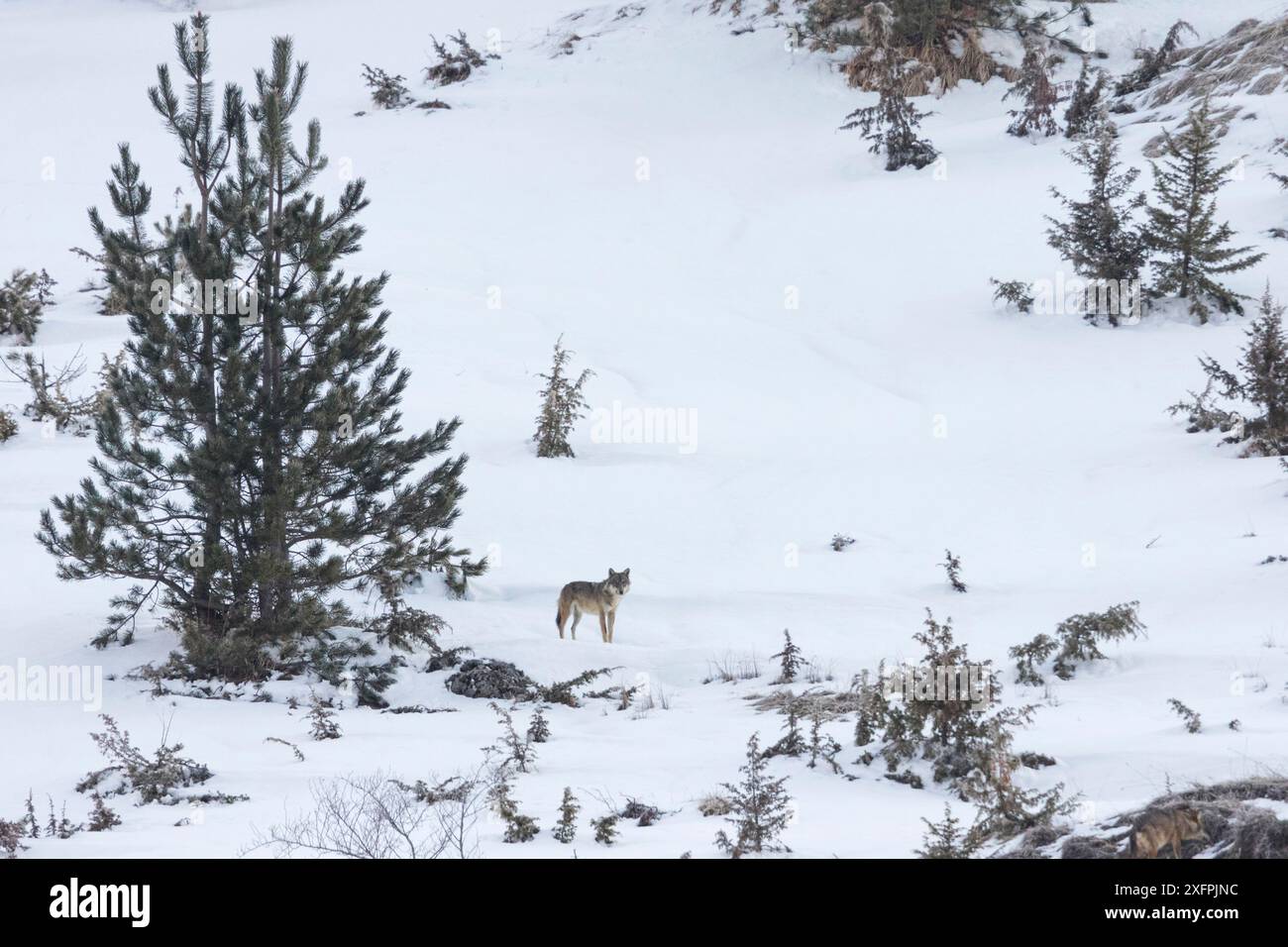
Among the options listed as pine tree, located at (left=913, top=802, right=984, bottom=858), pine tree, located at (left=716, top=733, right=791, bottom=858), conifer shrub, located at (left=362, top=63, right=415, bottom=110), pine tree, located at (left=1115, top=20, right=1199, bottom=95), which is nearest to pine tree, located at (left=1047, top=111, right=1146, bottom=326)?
pine tree, located at (left=1115, top=20, right=1199, bottom=95)

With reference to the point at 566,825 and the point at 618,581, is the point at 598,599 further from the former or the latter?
the point at 566,825

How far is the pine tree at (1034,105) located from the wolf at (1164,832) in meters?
25.1

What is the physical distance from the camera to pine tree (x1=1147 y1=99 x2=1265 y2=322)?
1758 centimetres

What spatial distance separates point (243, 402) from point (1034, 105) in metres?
22.7

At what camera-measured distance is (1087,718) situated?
7160mm

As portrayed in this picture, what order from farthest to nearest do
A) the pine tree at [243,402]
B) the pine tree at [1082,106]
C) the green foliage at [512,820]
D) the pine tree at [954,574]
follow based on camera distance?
the pine tree at [1082,106] → the pine tree at [954,574] → the pine tree at [243,402] → the green foliage at [512,820]

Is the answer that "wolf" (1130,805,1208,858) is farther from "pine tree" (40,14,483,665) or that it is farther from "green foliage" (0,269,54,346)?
"green foliage" (0,269,54,346)

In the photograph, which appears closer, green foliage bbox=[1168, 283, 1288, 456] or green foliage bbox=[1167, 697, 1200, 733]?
green foliage bbox=[1167, 697, 1200, 733]

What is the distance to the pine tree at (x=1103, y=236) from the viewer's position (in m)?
18.3

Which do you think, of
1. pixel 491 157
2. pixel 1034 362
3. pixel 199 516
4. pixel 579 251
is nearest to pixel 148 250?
pixel 199 516

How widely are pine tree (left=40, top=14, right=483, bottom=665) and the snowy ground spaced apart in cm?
104

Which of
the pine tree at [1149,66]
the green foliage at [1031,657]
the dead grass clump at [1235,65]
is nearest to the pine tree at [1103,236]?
the dead grass clump at [1235,65]

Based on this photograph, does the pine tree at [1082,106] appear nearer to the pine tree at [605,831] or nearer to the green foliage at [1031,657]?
the green foliage at [1031,657]

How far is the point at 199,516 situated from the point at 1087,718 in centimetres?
→ 700
